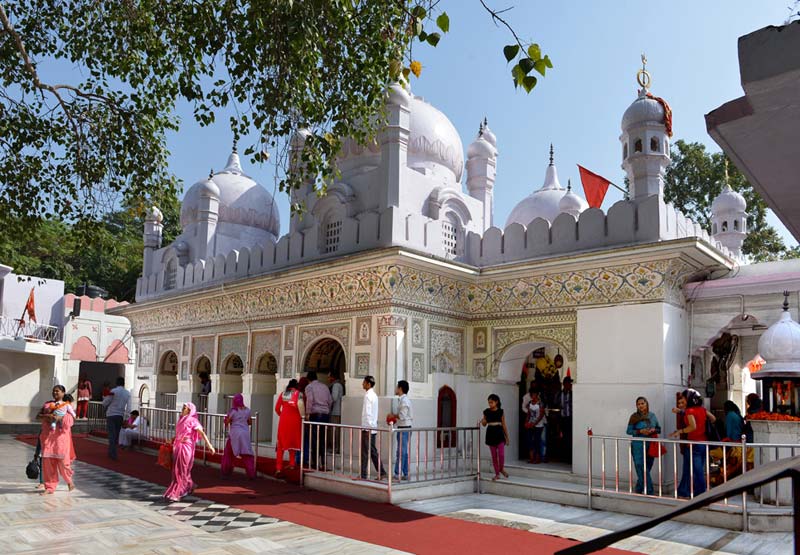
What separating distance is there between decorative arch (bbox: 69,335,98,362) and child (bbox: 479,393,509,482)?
1725 centimetres

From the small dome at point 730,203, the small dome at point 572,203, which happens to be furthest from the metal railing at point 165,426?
the small dome at point 730,203

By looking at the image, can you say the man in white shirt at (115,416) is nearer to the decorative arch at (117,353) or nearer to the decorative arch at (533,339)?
the decorative arch at (533,339)

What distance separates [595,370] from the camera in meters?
8.84

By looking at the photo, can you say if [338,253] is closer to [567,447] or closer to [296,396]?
[296,396]

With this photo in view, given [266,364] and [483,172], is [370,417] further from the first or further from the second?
[483,172]

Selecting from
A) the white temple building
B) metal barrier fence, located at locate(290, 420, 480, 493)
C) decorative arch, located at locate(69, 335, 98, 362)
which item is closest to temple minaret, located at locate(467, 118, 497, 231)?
the white temple building

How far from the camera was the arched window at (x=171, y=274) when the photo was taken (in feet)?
48.9

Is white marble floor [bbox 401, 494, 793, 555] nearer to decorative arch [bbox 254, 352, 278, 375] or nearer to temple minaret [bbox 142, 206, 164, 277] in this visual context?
decorative arch [bbox 254, 352, 278, 375]

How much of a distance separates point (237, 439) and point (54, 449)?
98.1 inches

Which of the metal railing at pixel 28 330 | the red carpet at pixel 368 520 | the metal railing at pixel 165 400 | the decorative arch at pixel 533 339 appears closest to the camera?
the red carpet at pixel 368 520

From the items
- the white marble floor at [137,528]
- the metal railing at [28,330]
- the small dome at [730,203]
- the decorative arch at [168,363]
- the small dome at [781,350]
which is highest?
the small dome at [730,203]

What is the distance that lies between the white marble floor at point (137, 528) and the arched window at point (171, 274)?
7.23m

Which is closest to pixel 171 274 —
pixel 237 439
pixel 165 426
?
pixel 165 426

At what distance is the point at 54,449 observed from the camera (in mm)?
7766
